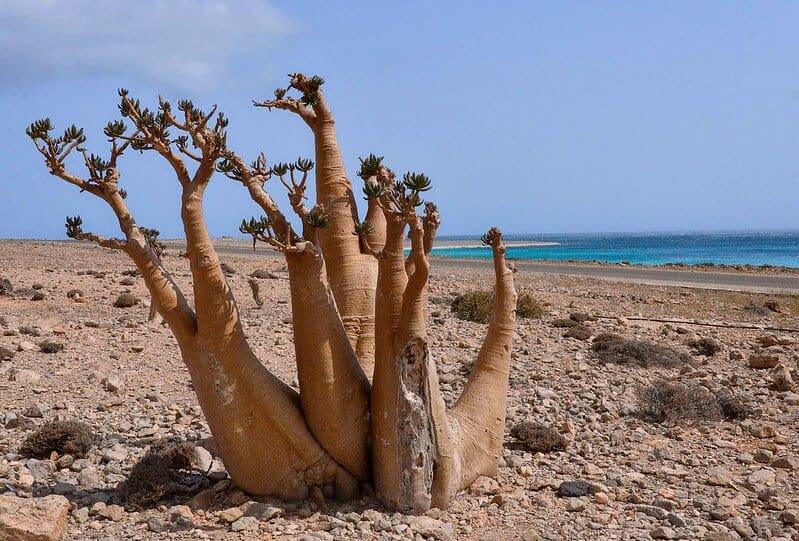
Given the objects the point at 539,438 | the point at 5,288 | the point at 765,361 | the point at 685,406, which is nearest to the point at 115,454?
the point at 539,438

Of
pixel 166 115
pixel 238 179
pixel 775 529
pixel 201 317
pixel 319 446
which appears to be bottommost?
pixel 775 529

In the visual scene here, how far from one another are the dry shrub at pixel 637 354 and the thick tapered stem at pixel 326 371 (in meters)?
7.90

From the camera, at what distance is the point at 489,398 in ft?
22.6

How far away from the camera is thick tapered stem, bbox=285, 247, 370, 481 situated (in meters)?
5.83

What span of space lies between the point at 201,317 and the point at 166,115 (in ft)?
5.30

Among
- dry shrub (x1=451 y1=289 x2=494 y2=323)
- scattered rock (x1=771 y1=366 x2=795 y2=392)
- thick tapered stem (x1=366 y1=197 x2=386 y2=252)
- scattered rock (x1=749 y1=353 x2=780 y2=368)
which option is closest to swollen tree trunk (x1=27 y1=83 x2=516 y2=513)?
thick tapered stem (x1=366 y1=197 x2=386 y2=252)

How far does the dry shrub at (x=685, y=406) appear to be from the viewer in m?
9.27

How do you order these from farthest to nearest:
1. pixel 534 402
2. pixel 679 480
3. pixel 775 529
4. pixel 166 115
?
1. pixel 534 402
2. pixel 679 480
3. pixel 775 529
4. pixel 166 115

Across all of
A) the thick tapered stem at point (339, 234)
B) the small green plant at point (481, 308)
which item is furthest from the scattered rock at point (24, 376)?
the small green plant at point (481, 308)

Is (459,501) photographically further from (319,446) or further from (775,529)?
(775,529)

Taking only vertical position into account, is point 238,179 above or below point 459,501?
above

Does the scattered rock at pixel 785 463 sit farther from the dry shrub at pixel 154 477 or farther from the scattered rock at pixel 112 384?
the scattered rock at pixel 112 384

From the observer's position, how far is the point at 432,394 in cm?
608

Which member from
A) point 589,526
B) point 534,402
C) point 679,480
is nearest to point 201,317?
point 589,526
